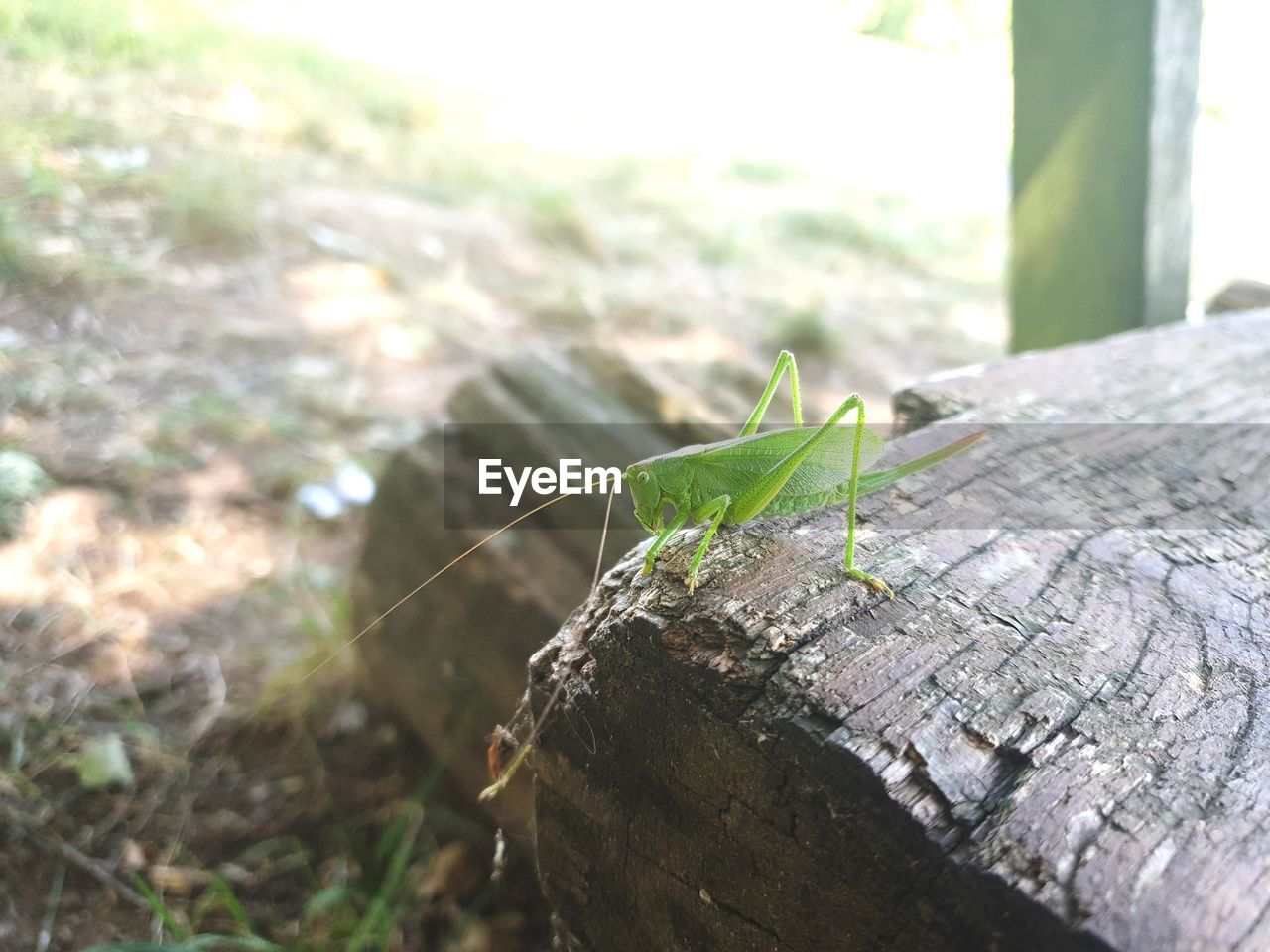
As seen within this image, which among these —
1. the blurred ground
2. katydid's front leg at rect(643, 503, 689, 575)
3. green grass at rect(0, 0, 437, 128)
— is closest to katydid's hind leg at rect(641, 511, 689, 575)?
katydid's front leg at rect(643, 503, 689, 575)

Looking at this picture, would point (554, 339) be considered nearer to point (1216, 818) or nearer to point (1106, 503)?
point (1106, 503)

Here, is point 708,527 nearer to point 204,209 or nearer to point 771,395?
point 771,395

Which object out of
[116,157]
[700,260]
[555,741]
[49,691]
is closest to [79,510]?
[49,691]

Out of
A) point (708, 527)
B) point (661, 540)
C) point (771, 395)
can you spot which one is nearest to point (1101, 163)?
point (771, 395)

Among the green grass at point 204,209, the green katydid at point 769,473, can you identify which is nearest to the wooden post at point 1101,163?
the green katydid at point 769,473

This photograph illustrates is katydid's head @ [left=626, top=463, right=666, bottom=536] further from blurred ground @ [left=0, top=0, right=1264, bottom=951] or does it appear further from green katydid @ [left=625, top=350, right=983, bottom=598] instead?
blurred ground @ [left=0, top=0, right=1264, bottom=951]

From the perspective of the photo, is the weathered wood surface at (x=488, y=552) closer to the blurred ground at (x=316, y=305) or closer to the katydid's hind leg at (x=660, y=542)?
the blurred ground at (x=316, y=305)
